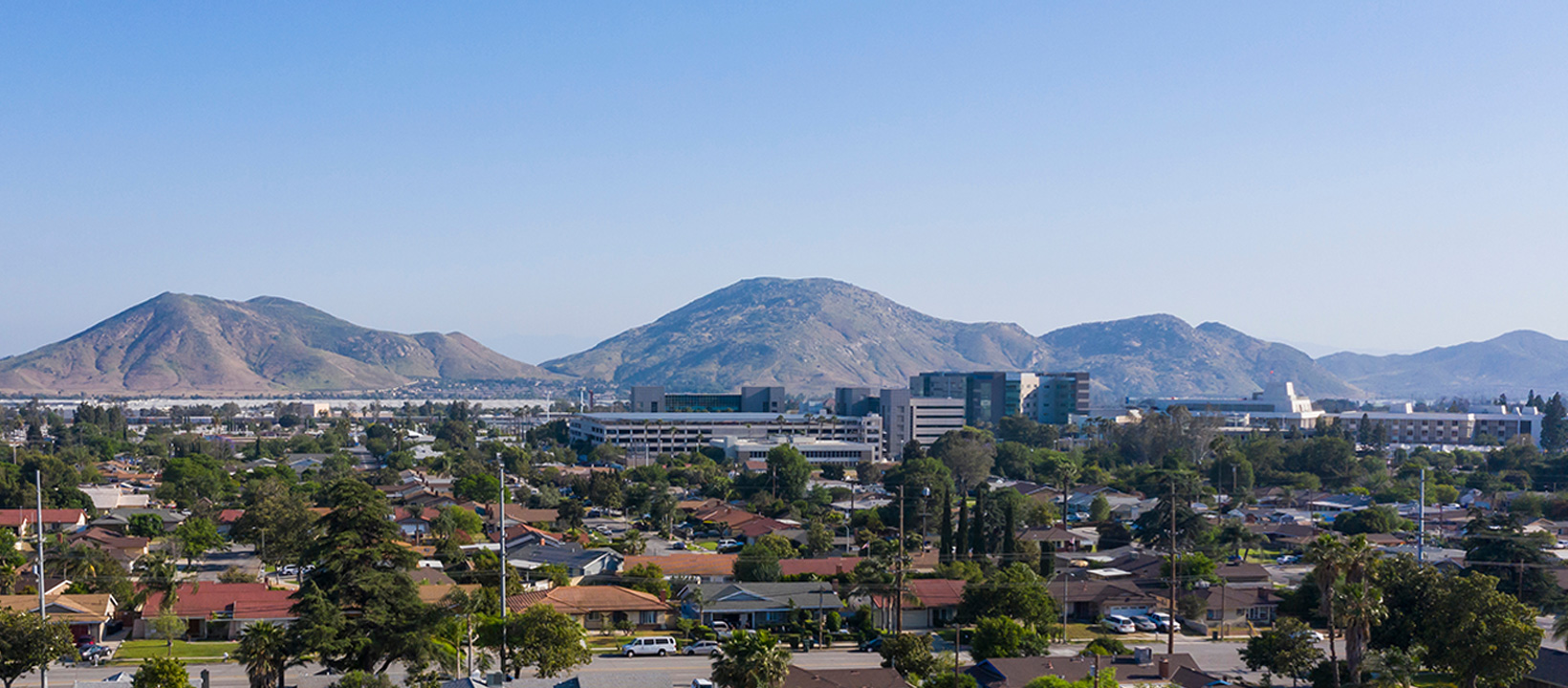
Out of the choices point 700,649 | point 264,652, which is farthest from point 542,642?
point 700,649

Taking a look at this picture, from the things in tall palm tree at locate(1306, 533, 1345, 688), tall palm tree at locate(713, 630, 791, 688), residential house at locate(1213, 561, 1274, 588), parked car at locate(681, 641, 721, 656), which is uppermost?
tall palm tree at locate(1306, 533, 1345, 688)

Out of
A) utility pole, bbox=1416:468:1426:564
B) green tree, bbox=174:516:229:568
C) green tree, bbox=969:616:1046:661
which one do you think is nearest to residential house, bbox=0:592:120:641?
green tree, bbox=174:516:229:568

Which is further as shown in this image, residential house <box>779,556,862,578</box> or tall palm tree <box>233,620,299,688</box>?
residential house <box>779,556,862,578</box>

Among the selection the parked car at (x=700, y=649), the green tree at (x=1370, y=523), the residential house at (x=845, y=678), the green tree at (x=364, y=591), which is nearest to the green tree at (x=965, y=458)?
the green tree at (x=1370, y=523)

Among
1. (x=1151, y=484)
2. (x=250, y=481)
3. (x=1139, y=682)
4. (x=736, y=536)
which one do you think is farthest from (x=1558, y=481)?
(x=250, y=481)

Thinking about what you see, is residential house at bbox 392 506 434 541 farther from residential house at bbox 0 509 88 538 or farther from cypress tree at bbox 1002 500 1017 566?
cypress tree at bbox 1002 500 1017 566

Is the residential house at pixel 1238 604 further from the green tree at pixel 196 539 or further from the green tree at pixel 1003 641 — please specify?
the green tree at pixel 196 539
